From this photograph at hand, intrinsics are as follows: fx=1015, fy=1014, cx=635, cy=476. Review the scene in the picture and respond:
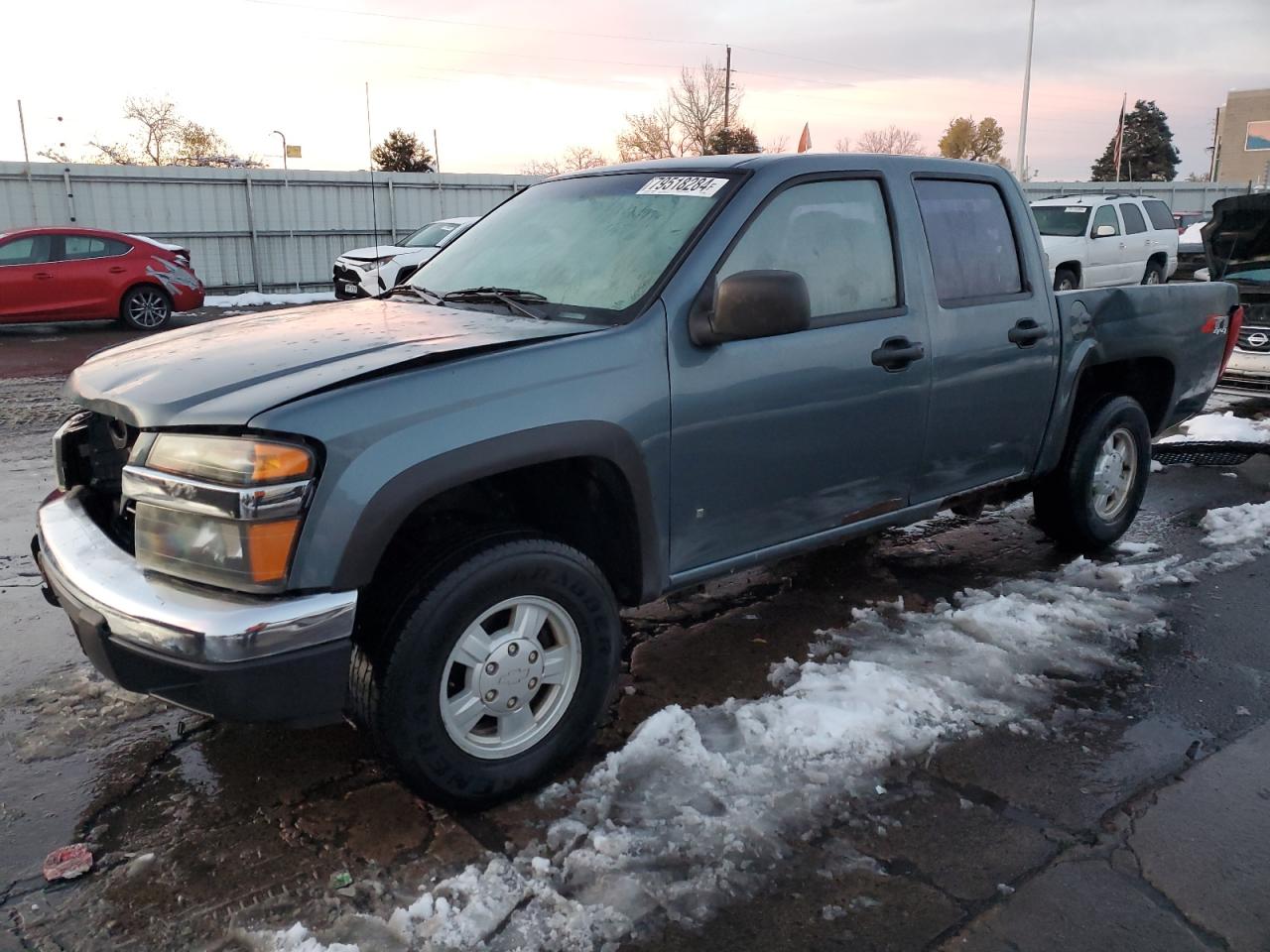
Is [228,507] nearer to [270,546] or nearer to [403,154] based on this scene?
[270,546]

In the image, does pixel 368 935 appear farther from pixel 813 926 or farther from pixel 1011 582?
pixel 1011 582

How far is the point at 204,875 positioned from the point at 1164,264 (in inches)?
743

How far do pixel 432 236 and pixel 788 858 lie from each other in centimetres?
1590

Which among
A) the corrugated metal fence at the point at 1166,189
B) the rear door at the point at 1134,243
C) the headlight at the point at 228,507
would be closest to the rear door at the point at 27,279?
the headlight at the point at 228,507

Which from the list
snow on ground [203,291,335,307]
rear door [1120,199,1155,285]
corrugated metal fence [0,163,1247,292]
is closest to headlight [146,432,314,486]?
rear door [1120,199,1155,285]

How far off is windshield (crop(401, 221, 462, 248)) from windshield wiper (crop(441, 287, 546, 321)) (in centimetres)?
1360

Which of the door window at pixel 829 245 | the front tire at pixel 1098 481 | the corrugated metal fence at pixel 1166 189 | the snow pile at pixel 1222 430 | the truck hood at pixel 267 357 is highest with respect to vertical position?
the corrugated metal fence at pixel 1166 189

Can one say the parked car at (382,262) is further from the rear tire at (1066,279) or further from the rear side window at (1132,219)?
the rear side window at (1132,219)

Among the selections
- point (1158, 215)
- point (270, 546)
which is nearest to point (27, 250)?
point (270, 546)

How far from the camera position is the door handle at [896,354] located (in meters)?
3.67

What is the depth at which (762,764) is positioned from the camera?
3.11m

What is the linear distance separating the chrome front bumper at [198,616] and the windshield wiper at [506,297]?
1242mm

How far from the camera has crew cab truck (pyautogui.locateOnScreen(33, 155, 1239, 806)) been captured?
2.48 m

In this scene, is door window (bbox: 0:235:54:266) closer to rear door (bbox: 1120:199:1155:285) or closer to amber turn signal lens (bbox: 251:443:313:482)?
amber turn signal lens (bbox: 251:443:313:482)
